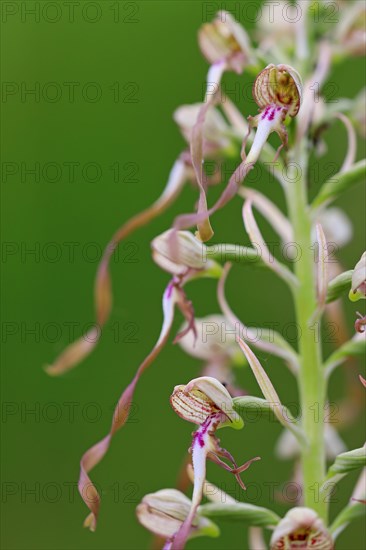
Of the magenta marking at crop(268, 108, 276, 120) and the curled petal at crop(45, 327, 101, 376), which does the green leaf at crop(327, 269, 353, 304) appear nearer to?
the magenta marking at crop(268, 108, 276, 120)

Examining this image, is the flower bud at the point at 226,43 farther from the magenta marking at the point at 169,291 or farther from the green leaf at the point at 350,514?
the green leaf at the point at 350,514

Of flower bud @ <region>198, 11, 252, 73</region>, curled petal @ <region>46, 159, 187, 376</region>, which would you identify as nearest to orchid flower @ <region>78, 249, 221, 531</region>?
curled petal @ <region>46, 159, 187, 376</region>

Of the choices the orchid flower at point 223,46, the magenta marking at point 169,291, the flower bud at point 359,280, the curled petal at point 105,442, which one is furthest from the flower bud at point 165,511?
the orchid flower at point 223,46

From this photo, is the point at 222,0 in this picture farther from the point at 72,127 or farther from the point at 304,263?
the point at 304,263

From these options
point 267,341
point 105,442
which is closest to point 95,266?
point 267,341

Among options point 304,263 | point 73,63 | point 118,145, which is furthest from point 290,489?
point 73,63

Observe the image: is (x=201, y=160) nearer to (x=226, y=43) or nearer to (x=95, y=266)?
(x=226, y=43)
